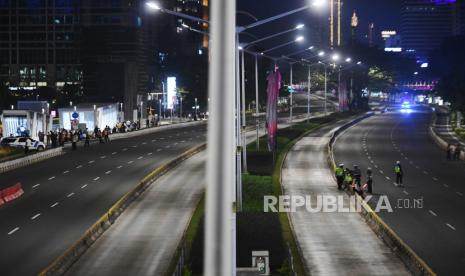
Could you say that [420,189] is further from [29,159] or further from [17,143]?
[17,143]

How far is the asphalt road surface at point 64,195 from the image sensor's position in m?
30.2

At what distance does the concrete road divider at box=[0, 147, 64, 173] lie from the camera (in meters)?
57.4

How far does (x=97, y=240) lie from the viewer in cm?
3212

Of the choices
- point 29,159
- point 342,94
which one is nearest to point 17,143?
point 29,159

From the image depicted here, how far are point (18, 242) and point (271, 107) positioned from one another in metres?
20.1

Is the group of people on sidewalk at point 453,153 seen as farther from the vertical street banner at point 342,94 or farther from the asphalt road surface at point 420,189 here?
the vertical street banner at point 342,94

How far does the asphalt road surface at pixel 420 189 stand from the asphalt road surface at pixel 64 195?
40.0ft

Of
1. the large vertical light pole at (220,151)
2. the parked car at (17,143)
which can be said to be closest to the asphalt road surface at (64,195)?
the parked car at (17,143)

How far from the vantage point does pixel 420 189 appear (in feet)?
164

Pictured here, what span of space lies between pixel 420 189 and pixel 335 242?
1995 centimetres

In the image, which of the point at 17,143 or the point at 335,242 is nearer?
the point at 335,242

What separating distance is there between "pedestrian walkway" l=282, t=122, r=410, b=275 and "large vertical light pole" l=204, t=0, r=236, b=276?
19.6 metres

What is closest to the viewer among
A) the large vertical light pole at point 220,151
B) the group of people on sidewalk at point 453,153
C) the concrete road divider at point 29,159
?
the large vertical light pole at point 220,151

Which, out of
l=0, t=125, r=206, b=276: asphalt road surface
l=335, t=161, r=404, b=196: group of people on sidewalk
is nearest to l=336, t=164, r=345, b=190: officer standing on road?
l=335, t=161, r=404, b=196: group of people on sidewalk
